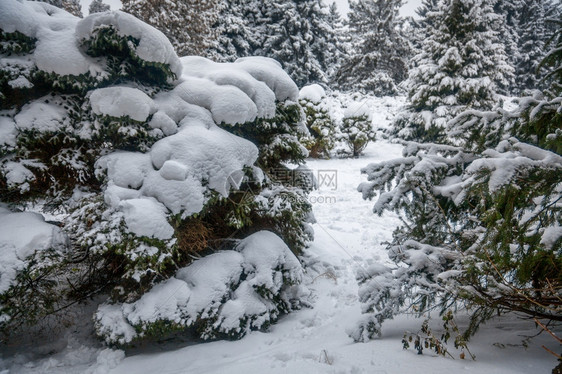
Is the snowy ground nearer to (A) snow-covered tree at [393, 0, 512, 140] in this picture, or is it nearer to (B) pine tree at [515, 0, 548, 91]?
(A) snow-covered tree at [393, 0, 512, 140]

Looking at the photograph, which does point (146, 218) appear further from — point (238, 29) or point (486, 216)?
point (238, 29)

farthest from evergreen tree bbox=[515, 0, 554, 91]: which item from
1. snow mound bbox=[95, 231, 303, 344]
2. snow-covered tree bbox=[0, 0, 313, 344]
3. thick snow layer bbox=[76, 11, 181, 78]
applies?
thick snow layer bbox=[76, 11, 181, 78]

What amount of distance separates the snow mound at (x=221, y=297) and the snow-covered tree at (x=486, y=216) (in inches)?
40.4

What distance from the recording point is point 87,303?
3064mm

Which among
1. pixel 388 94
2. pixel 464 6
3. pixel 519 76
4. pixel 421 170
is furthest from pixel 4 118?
pixel 519 76

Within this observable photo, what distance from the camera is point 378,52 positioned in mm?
20141

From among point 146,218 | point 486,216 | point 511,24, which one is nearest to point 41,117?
point 146,218

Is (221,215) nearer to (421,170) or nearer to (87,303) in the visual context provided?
(87,303)

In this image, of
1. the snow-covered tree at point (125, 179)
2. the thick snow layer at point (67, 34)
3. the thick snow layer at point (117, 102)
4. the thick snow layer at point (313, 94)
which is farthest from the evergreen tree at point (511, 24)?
the thick snow layer at point (117, 102)

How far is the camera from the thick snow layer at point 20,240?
2195 mm

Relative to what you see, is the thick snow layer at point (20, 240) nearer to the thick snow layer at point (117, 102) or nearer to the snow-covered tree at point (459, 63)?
the thick snow layer at point (117, 102)

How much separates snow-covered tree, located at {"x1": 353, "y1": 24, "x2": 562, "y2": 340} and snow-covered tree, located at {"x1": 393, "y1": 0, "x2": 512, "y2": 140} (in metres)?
7.46

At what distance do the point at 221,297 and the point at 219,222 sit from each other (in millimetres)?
964

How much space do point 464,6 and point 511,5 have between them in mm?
23885
